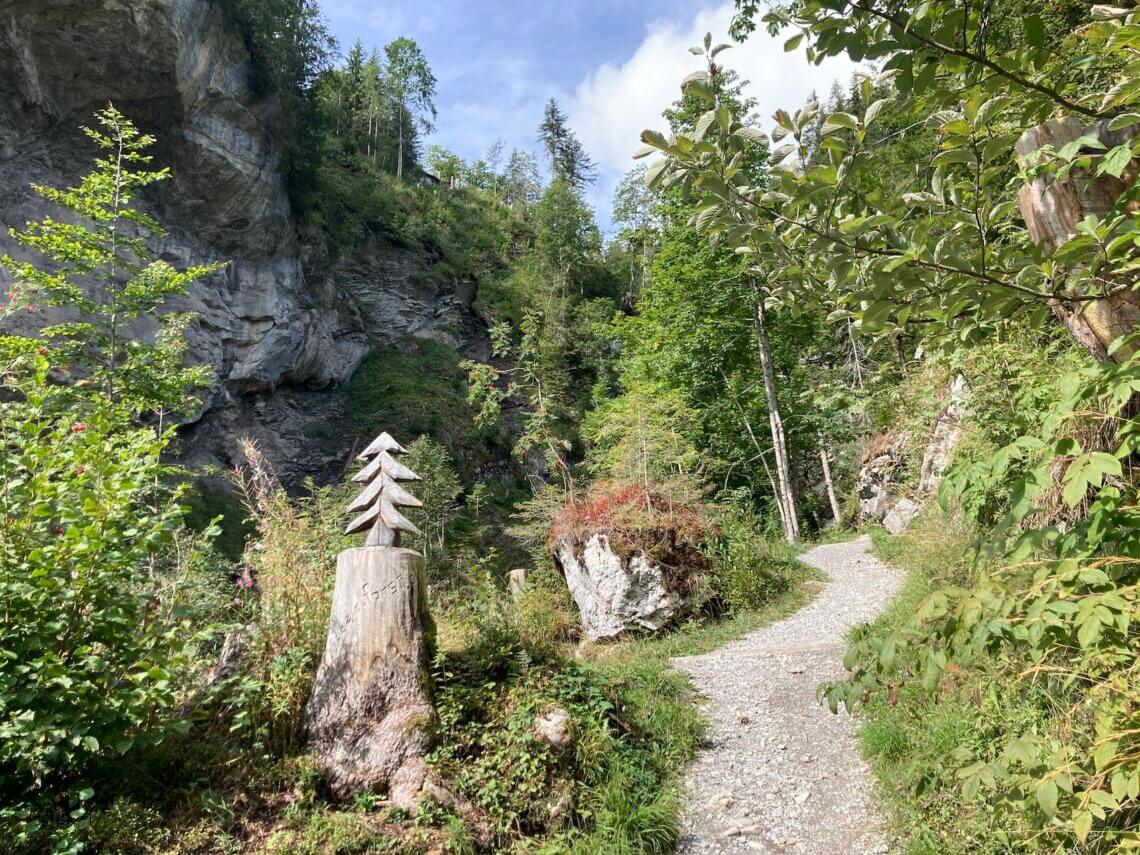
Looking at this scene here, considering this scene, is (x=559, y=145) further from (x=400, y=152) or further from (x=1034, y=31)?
(x=1034, y=31)

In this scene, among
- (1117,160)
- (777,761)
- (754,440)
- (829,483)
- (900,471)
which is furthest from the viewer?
(829,483)

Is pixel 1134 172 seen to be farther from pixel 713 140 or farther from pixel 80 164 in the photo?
pixel 80 164

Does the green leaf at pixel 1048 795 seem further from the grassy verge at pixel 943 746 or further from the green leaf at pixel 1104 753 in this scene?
the grassy verge at pixel 943 746

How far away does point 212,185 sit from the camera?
16500mm

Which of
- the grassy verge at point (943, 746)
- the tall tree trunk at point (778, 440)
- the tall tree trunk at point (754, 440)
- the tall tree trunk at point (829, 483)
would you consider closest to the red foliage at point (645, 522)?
the grassy verge at point (943, 746)

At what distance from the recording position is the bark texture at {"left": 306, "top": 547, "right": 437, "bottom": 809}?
337 centimetres

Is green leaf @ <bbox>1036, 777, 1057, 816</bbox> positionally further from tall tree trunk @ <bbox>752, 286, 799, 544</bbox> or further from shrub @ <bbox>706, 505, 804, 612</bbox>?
tall tree trunk @ <bbox>752, 286, 799, 544</bbox>

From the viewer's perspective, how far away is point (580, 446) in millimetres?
24156

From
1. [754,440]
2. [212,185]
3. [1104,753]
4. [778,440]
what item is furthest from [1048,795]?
[212,185]

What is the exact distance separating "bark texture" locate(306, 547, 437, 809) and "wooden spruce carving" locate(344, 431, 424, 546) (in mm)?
202

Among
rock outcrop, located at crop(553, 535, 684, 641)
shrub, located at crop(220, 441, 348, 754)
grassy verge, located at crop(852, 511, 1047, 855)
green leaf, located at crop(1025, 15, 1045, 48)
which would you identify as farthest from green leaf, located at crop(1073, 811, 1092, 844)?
rock outcrop, located at crop(553, 535, 684, 641)

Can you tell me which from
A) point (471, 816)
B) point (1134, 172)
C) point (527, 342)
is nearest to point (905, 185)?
point (1134, 172)

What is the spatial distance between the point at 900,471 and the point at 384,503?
35.5 feet

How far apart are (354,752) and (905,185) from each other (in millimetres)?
3789
